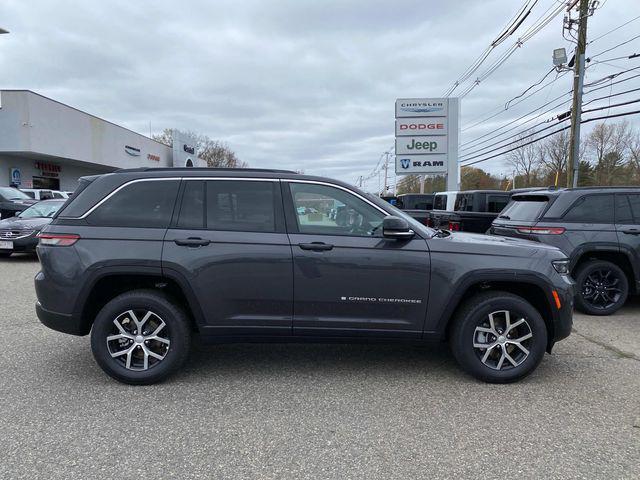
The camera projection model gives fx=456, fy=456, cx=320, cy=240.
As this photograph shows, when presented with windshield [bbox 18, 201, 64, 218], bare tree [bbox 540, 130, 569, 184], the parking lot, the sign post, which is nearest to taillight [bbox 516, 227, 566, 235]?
the parking lot

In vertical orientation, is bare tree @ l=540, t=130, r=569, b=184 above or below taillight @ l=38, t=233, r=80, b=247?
above

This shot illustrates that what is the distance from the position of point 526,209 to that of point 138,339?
5.77 metres

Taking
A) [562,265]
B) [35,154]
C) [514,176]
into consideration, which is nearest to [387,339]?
[562,265]

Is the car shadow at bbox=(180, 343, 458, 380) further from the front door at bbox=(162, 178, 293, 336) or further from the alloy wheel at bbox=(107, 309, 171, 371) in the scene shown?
the front door at bbox=(162, 178, 293, 336)

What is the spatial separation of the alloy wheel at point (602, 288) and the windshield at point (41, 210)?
1210 centimetres

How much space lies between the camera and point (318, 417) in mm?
3398

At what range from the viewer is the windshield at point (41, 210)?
1192cm

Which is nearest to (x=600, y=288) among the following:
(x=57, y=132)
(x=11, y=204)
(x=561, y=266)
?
(x=561, y=266)

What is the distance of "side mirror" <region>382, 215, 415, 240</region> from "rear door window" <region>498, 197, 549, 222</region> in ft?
12.0

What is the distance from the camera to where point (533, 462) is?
9.32 ft

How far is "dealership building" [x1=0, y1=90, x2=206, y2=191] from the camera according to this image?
2633cm

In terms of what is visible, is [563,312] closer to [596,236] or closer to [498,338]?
[498,338]

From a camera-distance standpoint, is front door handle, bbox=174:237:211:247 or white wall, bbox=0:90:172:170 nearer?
front door handle, bbox=174:237:211:247

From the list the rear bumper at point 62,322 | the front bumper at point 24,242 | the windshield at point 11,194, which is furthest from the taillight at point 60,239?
the windshield at point 11,194
